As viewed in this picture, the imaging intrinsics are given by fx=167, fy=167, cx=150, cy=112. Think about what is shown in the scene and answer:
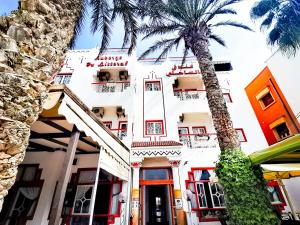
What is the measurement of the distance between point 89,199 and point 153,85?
9.09 metres

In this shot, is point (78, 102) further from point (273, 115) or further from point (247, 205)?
point (273, 115)

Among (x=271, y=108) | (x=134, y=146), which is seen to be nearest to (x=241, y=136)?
(x=271, y=108)

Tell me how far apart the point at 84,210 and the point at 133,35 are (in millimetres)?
9201

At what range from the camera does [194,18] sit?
9.05 meters

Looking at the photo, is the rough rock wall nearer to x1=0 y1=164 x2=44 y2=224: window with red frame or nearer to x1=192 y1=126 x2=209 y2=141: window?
x1=0 y1=164 x2=44 y2=224: window with red frame

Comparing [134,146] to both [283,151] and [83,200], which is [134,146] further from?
[283,151]

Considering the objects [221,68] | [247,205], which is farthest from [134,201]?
[221,68]

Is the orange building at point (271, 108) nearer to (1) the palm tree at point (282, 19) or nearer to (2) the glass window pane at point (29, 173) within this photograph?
(1) the palm tree at point (282, 19)

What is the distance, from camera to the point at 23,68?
10.2ft

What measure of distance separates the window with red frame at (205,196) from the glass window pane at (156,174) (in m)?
1.41

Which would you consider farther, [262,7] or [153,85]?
[153,85]

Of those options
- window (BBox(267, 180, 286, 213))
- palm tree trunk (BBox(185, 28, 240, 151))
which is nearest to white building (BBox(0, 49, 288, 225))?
window (BBox(267, 180, 286, 213))

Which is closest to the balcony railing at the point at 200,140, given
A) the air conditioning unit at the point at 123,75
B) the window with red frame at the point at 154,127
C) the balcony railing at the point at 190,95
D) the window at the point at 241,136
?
the window with red frame at the point at 154,127

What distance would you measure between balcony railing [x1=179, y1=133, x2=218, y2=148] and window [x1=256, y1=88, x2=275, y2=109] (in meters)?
6.51
